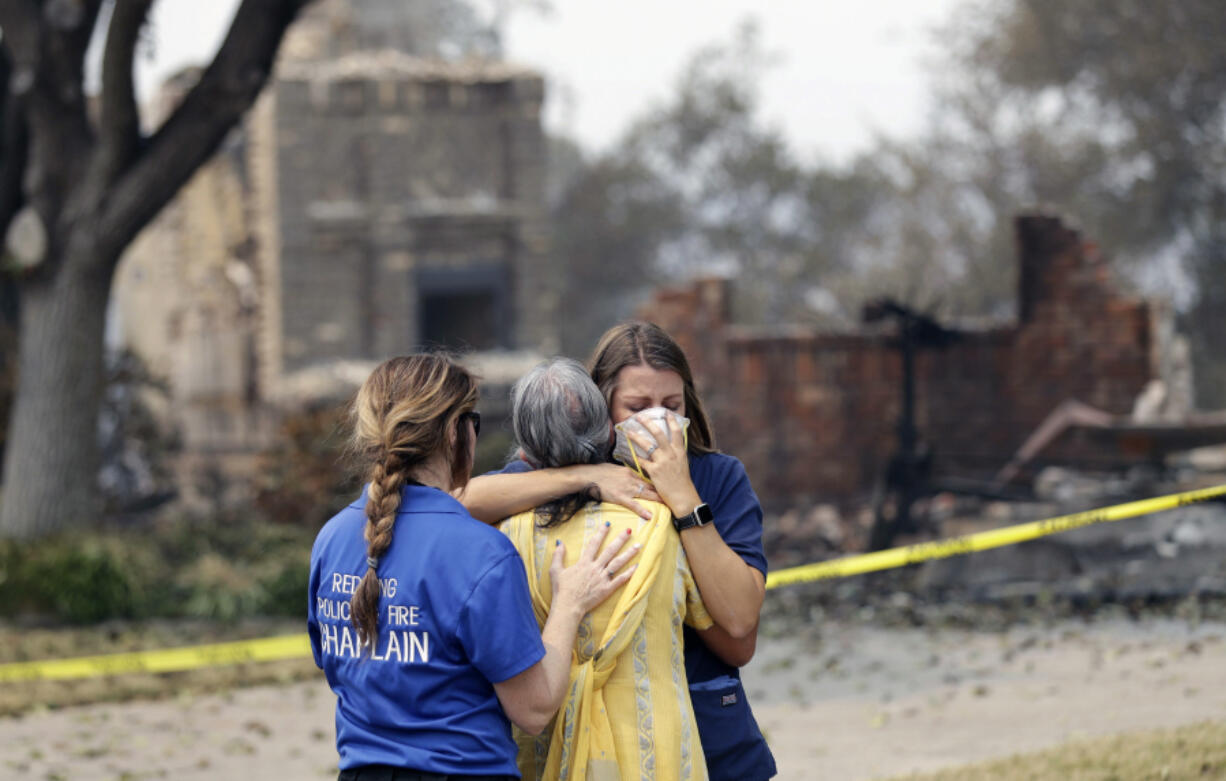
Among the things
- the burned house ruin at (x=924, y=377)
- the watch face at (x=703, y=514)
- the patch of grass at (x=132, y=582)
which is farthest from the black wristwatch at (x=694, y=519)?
the burned house ruin at (x=924, y=377)

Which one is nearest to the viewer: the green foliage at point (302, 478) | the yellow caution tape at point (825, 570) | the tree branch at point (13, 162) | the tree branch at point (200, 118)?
the yellow caution tape at point (825, 570)

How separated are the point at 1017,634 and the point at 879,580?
1.95 meters

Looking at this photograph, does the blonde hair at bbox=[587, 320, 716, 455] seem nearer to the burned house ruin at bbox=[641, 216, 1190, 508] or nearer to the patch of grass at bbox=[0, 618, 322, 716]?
the patch of grass at bbox=[0, 618, 322, 716]

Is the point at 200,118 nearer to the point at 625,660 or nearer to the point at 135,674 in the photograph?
the point at 135,674

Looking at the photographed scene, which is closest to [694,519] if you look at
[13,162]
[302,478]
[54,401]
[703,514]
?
[703,514]

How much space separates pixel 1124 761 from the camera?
5297 millimetres

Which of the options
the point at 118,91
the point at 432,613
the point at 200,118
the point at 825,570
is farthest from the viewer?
the point at 200,118

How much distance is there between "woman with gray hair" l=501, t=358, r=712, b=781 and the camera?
106 inches

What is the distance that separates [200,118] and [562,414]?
27.8ft

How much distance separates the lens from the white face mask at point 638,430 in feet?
9.32

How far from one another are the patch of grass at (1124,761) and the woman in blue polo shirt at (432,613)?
126 inches

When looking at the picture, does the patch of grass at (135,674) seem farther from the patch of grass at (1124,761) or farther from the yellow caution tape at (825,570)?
the patch of grass at (1124,761)

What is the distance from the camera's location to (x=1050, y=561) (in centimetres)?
989

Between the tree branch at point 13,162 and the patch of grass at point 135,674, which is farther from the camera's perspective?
the tree branch at point 13,162
